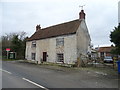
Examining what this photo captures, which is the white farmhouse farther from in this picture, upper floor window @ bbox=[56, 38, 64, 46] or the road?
the road

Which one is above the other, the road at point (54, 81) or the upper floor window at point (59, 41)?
the upper floor window at point (59, 41)

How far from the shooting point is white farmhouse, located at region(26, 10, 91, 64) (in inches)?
895

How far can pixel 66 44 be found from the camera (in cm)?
2381

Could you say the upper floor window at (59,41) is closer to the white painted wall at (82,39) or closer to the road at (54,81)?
the white painted wall at (82,39)

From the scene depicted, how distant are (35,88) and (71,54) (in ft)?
50.9

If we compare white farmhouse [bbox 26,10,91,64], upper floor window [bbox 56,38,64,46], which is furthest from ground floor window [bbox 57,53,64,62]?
upper floor window [bbox 56,38,64,46]

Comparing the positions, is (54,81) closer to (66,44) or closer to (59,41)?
(66,44)

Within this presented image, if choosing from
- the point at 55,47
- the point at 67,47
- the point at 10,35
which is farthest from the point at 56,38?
the point at 10,35

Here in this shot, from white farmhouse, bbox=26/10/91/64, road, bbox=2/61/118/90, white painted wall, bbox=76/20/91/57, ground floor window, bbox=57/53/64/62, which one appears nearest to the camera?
road, bbox=2/61/118/90

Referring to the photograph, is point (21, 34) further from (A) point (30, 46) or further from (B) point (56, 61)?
(B) point (56, 61)

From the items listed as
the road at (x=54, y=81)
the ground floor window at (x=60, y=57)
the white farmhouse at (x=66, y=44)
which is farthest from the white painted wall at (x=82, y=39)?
the road at (x=54, y=81)

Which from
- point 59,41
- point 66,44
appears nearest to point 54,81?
point 66,44

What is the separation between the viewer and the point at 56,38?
25.8 m

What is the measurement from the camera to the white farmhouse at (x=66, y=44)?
74.6 ft
